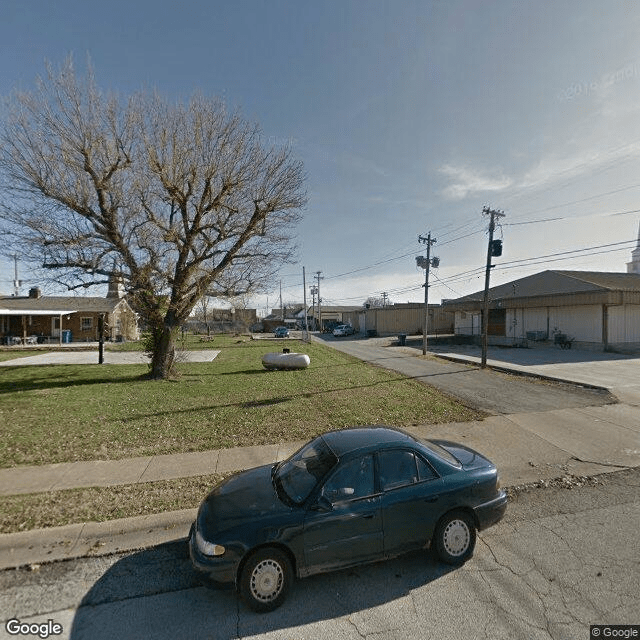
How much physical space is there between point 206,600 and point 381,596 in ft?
5.12

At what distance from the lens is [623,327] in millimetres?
23047

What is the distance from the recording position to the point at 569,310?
25078mm

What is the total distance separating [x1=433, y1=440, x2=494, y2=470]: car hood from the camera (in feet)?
13.0

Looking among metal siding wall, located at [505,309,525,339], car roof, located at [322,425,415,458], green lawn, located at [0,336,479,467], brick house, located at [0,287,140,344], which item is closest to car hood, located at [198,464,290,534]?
car roof, located at [322,425,415,458]

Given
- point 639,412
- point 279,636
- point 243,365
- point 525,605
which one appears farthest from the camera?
point 243,365

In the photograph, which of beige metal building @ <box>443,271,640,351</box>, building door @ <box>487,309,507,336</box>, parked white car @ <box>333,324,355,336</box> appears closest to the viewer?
beige metal building @ <box>443,271,640,351</box>

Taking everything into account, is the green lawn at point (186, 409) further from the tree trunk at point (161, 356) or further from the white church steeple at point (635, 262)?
the white church steeple at point (635, 262)

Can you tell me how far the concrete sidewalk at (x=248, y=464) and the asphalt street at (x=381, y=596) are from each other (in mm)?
271

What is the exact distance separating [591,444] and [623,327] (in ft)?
72.3

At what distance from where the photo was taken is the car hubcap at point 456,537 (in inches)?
139

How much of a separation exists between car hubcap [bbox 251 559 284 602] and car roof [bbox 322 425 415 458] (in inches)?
43.1

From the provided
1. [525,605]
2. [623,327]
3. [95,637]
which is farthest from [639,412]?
[623,327]

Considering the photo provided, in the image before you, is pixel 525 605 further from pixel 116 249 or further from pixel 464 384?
pixel 116 249

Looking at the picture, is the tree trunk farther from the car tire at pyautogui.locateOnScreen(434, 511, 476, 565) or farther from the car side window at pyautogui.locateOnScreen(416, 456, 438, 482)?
the car tire at pyautogui.locateOnScreen(434, 511, 476, 565)
